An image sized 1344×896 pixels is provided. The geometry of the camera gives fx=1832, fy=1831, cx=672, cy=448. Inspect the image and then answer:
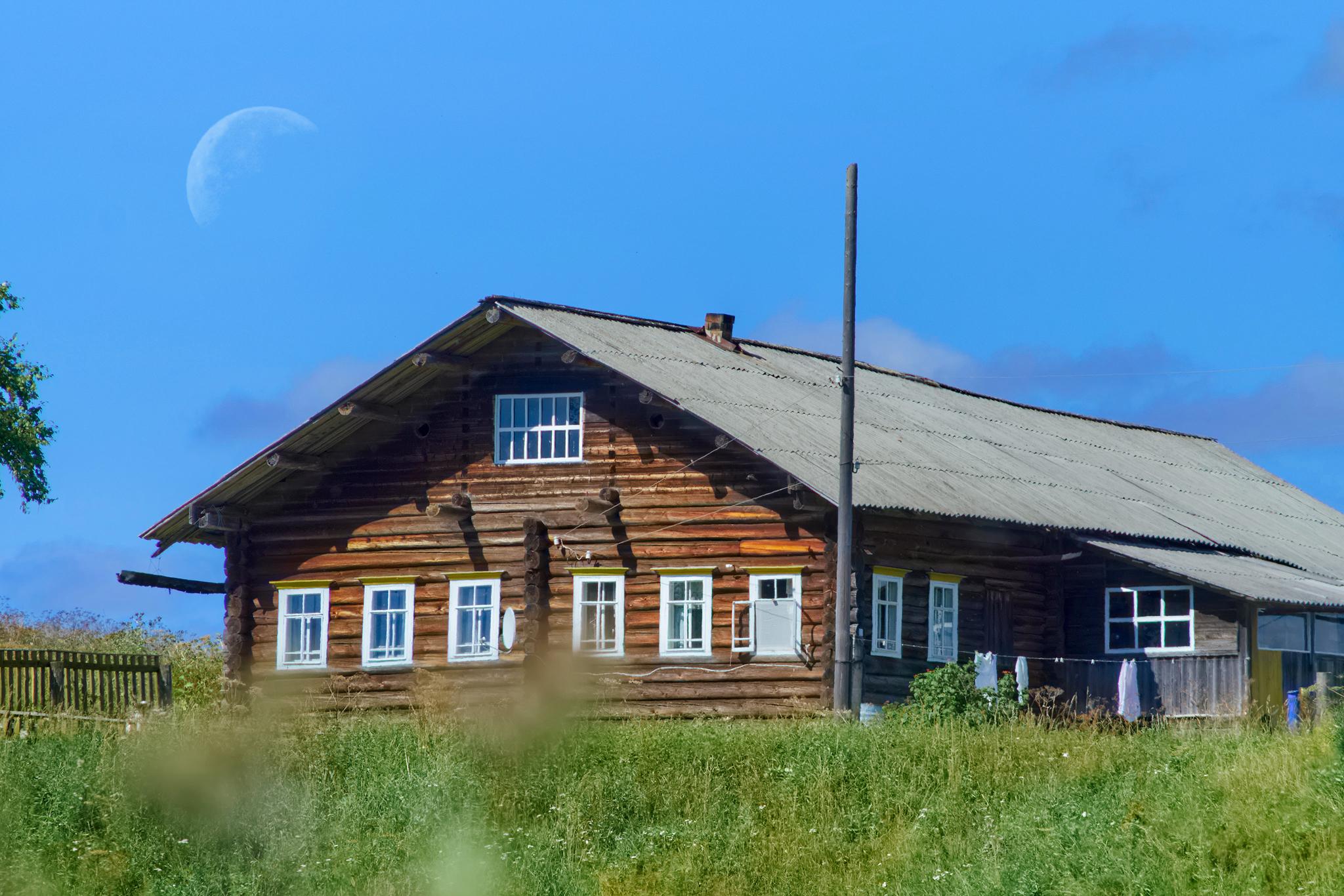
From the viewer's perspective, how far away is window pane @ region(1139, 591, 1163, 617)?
3181cm

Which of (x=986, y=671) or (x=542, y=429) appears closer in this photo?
(x=986, y=671)

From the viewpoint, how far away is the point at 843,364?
92.9ft

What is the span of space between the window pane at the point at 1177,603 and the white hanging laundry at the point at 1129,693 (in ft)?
5.01

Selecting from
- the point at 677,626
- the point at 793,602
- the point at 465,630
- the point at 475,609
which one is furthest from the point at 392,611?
the point at 793,602

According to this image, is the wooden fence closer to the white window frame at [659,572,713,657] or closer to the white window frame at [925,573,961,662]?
the white window frame at [659,572,713,657]

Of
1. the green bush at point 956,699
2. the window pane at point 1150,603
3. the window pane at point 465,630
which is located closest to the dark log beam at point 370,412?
the window pane at point 465,630

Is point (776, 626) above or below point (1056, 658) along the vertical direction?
above

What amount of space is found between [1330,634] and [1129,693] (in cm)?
582

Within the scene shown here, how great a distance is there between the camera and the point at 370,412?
3089 centimetres

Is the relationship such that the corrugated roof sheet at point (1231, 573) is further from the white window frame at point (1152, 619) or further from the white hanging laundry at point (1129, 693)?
the white hanging laundry at point (1129, 693)

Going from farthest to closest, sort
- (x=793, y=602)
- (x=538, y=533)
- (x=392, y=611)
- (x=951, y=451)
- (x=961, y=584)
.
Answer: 1. (x=951, y=451)
2. (x=392, y=611)
3. (x=961, y=584)
4. (x=538, y=533)
5. (x=793, y=602)

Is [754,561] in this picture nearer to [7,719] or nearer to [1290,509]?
[7,719]

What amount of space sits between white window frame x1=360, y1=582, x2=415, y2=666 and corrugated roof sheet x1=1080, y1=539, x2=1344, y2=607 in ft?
→ 38.0

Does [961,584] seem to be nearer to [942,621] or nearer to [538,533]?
[942,621]
